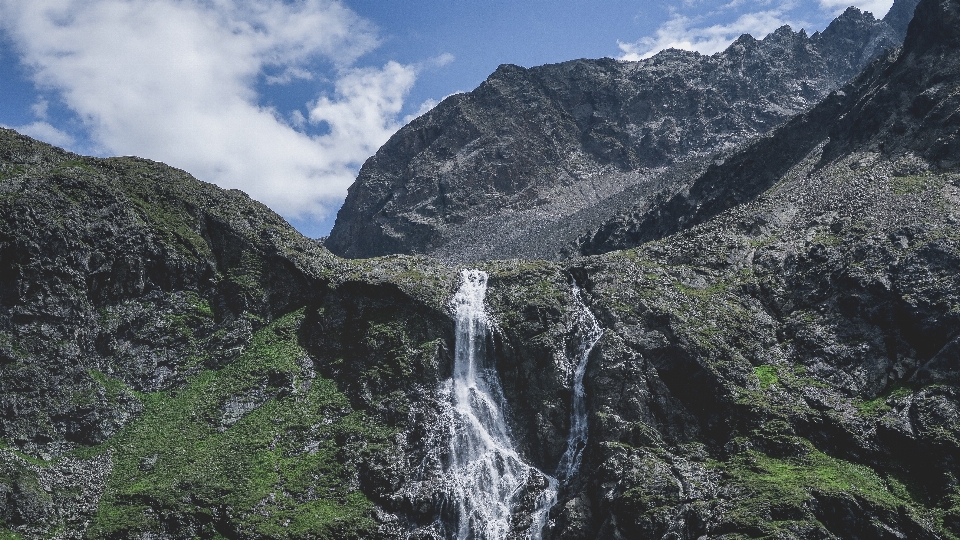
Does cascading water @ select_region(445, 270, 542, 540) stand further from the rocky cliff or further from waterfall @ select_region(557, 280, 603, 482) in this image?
waterfall @ select_region(557, 280, 603, 482)

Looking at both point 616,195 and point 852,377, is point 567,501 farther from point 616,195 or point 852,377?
point 616,195

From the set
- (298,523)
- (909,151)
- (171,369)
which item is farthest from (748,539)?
(909,151)

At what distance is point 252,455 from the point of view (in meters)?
47.2

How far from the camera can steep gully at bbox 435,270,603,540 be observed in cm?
4456

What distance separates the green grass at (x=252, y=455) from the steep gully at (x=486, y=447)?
18.0 feet

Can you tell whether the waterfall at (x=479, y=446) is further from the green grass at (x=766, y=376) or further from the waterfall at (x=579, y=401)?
the green grass at (x=766, y=376)

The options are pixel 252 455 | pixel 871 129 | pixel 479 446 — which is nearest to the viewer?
pixel 252 455

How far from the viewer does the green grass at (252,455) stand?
138ft

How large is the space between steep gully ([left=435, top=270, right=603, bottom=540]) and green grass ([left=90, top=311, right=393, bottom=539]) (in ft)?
18.0

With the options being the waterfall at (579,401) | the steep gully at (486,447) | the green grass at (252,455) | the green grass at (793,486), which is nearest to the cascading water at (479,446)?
the steep gully at (486,447)

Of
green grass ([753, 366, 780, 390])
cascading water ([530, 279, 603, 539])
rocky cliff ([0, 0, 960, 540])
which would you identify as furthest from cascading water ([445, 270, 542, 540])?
green grass ([753, 366, 780, 390])

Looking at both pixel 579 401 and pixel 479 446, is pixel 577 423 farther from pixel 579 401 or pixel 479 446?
pixel 479 446

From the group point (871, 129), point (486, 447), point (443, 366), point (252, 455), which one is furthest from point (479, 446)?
point (871, 129)

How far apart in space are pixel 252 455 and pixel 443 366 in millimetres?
15363
